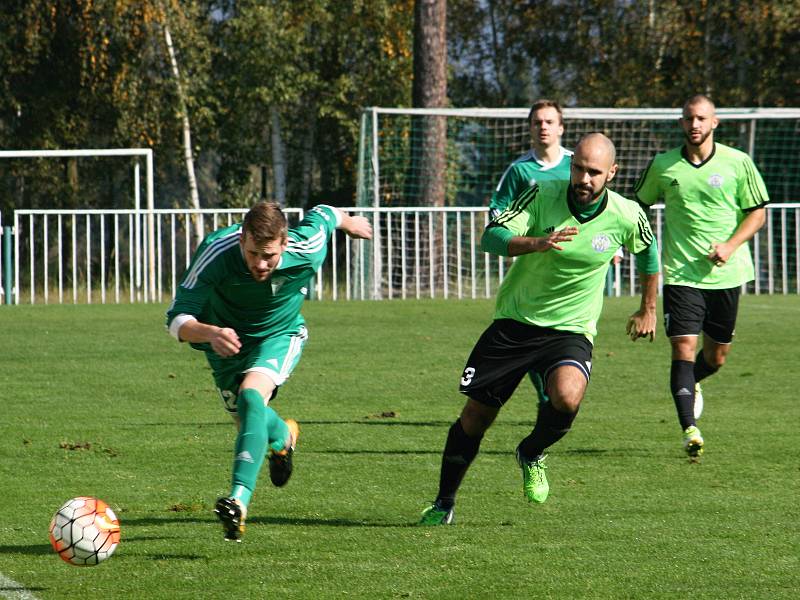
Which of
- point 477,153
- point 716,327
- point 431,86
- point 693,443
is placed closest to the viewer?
point 693,443

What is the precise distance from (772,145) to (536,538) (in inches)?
859

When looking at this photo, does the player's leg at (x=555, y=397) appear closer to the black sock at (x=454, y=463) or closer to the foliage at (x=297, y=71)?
the black sock at (x=454, y=463)

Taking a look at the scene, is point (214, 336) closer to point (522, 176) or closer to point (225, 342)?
point (225, 342)

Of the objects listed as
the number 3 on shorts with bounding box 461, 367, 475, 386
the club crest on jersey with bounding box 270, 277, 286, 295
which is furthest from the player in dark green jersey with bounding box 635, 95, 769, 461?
the club crest on jersey with bounding box 270, 277, 286, 295

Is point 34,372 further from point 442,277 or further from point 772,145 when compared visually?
point 772,145

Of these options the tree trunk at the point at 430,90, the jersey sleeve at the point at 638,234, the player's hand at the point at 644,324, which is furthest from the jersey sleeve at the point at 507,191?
the tree trunk at the point at 430,90

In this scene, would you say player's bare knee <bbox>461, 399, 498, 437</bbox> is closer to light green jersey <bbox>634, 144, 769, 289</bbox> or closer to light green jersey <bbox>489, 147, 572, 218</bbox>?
light green jersey <bbox>489, 147, 572, 218</bbox>

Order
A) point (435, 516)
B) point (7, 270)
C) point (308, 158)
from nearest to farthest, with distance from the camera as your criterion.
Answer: point (435, 516)
point (7, 270)
point (308, 158)

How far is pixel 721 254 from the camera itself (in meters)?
8.50

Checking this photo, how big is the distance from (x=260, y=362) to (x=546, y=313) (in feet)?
4.55

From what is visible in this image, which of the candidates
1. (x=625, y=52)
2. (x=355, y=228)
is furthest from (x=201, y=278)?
(x=625, y=52)

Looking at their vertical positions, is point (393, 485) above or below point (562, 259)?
below

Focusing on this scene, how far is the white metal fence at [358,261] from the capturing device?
21.0 m

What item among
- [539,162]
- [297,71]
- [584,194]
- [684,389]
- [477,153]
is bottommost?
[684,389]
